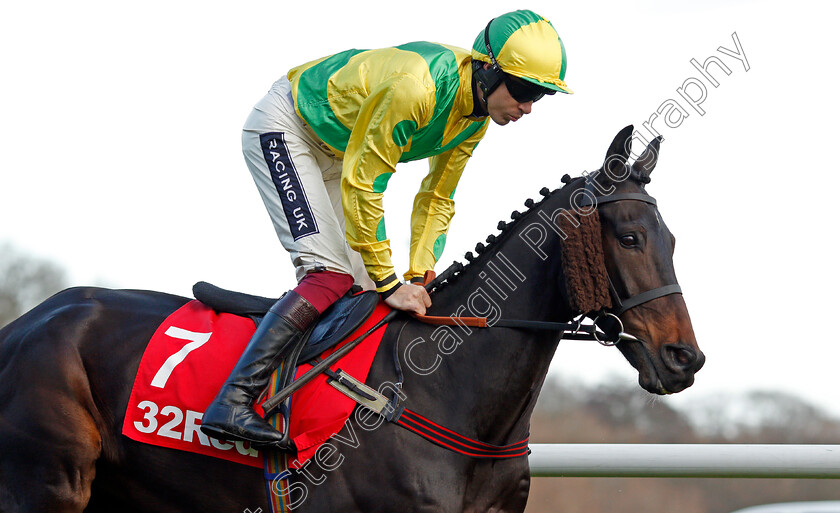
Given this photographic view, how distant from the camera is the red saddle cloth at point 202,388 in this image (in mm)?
2938

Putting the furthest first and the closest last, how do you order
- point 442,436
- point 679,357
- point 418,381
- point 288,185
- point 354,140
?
point 288,185 < point 354,140 < point 418,381 < point 442,436 < point 679,357

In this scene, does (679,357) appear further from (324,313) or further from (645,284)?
(324,313)

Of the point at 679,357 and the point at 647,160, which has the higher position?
the point at 647,160

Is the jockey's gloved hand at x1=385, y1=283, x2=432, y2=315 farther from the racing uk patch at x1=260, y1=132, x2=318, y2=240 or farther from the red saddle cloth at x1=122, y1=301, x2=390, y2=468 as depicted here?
the racing uk patch at x1=260, y1=132, x2=318, y2=240

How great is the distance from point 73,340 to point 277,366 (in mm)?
936

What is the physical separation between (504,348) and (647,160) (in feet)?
2.95

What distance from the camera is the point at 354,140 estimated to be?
313cm

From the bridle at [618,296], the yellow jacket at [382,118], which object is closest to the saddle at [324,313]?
the yellow jacket at [382,118]

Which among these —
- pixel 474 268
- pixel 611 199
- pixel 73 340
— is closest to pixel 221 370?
pixel 73 340

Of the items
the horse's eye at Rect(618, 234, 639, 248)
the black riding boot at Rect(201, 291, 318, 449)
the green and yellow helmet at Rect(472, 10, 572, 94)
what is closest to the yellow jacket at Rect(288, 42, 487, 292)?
the green and yellow helmet at Rect(472, 10, 572, 94)

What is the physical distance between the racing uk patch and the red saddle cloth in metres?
0.44

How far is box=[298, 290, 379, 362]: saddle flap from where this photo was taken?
3.03 m

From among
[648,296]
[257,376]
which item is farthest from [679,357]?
[257,376]

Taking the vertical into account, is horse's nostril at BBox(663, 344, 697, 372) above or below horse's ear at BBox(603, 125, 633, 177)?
below
